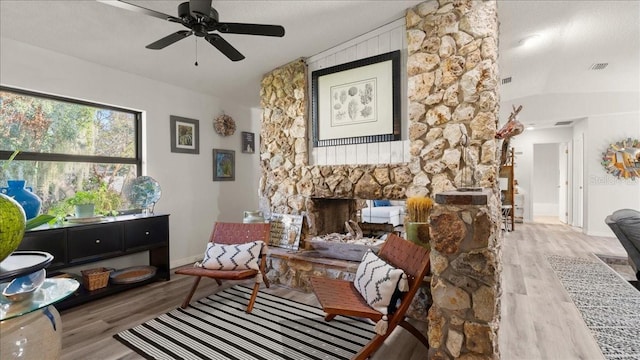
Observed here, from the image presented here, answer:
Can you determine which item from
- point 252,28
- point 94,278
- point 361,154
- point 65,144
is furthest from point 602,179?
point 65,144

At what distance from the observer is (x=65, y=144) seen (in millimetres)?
3385

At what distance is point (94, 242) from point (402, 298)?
9.67 ft

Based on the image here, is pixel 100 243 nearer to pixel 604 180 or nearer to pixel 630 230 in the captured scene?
pixel 630 230

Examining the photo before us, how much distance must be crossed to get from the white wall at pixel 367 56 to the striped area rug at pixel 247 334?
5.53ft

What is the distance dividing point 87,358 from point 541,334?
3.26 meters

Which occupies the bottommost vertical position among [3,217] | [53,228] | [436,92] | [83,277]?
[83,277]

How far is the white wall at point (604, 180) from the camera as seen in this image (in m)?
5.88

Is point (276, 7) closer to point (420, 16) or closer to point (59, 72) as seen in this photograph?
point (420, 16)

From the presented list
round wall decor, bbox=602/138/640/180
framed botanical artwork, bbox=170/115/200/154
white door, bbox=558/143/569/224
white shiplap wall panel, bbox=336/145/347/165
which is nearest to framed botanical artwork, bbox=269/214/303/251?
white shiplap wall panel, bbox=336/145/347/165

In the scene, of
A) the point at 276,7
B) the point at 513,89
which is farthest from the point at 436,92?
the point at 513,89

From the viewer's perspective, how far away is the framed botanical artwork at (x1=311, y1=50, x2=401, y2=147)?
3.34 metres

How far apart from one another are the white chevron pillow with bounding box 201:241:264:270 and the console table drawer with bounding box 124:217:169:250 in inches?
36.7

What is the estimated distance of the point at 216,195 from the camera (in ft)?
16.0

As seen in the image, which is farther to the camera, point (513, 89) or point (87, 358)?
point (513, 89)
